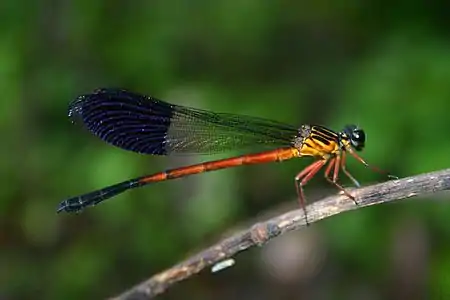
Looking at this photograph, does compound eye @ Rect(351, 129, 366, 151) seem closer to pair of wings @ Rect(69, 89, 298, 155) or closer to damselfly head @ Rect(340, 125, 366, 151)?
damselfly head @ Rect(340, 125, 366, 151)

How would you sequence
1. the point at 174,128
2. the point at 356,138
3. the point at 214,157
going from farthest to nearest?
the point at 214,157, the point at 174,128, the point at 356,138

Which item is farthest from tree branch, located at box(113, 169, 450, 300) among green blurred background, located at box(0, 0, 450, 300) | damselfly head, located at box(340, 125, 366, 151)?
green blurred background, located at box(0, 0, 450, 300)

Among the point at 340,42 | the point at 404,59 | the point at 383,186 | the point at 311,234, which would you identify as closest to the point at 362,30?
the point at 340,42

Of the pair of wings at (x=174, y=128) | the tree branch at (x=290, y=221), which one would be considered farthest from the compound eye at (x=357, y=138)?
the tree branch at (x=290, y=221)

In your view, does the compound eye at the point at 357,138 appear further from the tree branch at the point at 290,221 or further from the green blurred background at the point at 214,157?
the tree branch at the point at 290,221

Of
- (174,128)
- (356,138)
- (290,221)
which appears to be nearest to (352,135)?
(356,138)

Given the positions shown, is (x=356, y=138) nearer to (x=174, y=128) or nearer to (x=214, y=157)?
(x=174, y=128)

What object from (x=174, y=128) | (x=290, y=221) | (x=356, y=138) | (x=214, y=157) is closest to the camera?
(x=290, y=221)
